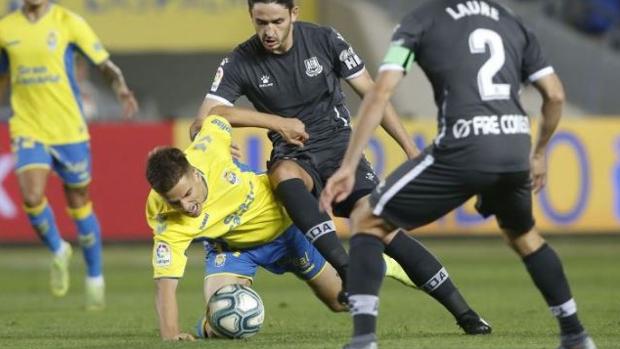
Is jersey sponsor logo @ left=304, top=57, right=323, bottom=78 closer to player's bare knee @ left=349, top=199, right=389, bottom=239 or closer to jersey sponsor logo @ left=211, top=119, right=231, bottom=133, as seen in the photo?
jersey sponsor logo @ left=211, top=119, right=231, bottom=133

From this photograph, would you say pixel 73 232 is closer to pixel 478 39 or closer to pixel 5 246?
pixel 5 246

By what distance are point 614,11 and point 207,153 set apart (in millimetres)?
15858

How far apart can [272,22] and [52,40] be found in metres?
3.53

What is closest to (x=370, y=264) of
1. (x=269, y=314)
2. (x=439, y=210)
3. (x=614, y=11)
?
(x=439, y=210)

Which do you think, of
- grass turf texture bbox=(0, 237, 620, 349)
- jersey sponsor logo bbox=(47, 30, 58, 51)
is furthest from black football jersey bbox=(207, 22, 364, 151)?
jersey sponsor logo bbox=(47, 30, 58, 51)

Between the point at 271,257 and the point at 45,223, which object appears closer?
the point at 271,257

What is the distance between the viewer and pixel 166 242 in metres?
8.02

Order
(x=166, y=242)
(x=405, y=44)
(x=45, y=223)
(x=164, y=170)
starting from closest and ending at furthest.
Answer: (x=405, y=44)
(x=164, y=170)
(x=166, y=242)
(x=45, y=223)

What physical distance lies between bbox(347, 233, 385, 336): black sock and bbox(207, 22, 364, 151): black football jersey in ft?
6.45

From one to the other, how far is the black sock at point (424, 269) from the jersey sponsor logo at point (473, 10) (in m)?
1.81

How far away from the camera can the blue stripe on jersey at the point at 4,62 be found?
11.7 meters

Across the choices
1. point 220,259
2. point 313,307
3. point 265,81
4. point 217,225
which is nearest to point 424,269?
point 217,225

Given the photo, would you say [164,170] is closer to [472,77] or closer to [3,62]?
[472,77]

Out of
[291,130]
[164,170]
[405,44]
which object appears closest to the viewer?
[405,44]
